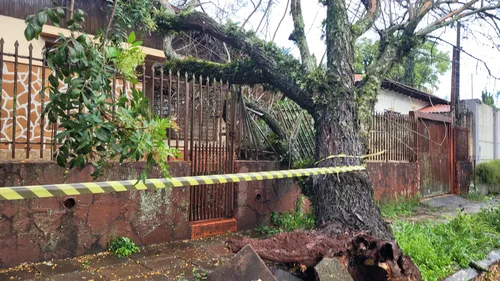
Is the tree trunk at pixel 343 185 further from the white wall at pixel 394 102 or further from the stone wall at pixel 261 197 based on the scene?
the white wall at pixel 394 102

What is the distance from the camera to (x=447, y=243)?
550 cm

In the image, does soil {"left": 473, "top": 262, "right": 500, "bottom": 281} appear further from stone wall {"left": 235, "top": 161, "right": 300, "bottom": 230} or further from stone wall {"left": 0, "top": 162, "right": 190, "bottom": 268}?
stone wall {"left": 0, "top": 162, "right": 190, "bottom": 268}

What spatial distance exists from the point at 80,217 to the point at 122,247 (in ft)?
2.09

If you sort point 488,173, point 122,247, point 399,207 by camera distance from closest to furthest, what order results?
1. point 122,247
2. point 399,207
3. point 488,173

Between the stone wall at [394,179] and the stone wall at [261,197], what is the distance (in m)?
2.37

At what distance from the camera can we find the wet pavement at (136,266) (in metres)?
3.88

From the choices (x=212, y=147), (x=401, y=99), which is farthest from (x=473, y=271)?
(x=401, y=99)

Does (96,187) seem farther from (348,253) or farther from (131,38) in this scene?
(348,253)

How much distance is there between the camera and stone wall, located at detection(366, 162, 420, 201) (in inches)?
346

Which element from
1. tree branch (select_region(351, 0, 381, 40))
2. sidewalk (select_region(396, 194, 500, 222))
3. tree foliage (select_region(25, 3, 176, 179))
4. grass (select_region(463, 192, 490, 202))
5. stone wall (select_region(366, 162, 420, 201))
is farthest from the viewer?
grass (select_region(463, 192, 490, 202))

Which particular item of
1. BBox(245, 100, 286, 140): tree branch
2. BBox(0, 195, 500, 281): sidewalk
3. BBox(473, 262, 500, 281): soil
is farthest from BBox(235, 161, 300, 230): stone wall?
BBox(473, 262, 500, 281): soil

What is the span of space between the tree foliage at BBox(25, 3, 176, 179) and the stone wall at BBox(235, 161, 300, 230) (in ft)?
11.0

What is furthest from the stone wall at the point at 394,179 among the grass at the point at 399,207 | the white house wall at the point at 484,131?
the white house wall at the point at 484,131

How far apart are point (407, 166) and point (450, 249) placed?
194 inches
